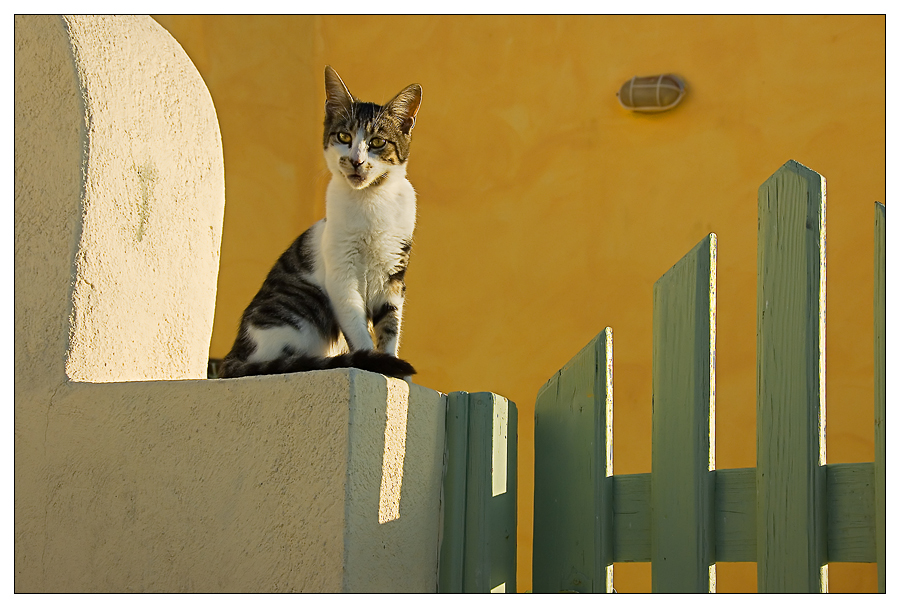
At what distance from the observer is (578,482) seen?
2166 millimetres

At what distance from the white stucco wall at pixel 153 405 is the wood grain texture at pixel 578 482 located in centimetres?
26

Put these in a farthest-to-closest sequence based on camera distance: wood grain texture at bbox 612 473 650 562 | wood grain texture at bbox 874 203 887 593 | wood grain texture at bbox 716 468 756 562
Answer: wood grain texture at bbox 612 473 650 562, wood grain texture at bbox 716 468 756 562, wood grain texture at bbox 874 203 887 593

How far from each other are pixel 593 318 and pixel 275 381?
2832 millimetres

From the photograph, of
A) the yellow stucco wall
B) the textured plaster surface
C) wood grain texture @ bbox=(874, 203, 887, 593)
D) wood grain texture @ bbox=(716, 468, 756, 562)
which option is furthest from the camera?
the yellow stucco wall

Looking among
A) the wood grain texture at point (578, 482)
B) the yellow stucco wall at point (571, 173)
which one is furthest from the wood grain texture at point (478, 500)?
the yellow stucco wall at point (571, 173)

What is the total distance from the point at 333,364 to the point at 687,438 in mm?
856

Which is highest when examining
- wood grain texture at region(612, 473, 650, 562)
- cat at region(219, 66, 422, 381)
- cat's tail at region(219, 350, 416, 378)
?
cat at region(219, 66, 422, 381)

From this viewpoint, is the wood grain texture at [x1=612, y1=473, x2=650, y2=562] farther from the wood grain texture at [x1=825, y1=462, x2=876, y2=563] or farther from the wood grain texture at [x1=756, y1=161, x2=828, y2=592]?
the wood grain texture at [x1=825, y1=462, x2=876, y2=563]

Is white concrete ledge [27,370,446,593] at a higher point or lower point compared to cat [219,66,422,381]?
lower

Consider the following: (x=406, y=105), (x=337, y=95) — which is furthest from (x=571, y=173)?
(x=337, y=95)

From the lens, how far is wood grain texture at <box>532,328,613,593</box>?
6.95 ft

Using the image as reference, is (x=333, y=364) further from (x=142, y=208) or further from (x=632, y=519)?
(x=632, y=519)

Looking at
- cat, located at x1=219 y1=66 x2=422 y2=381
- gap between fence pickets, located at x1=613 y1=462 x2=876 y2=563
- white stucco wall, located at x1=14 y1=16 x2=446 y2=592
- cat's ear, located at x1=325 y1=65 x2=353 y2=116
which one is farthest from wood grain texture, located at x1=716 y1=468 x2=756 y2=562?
cat's ear, located at x1=325 y1=65 x2=353 y2=116

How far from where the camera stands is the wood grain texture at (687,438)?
1992 millimetres
